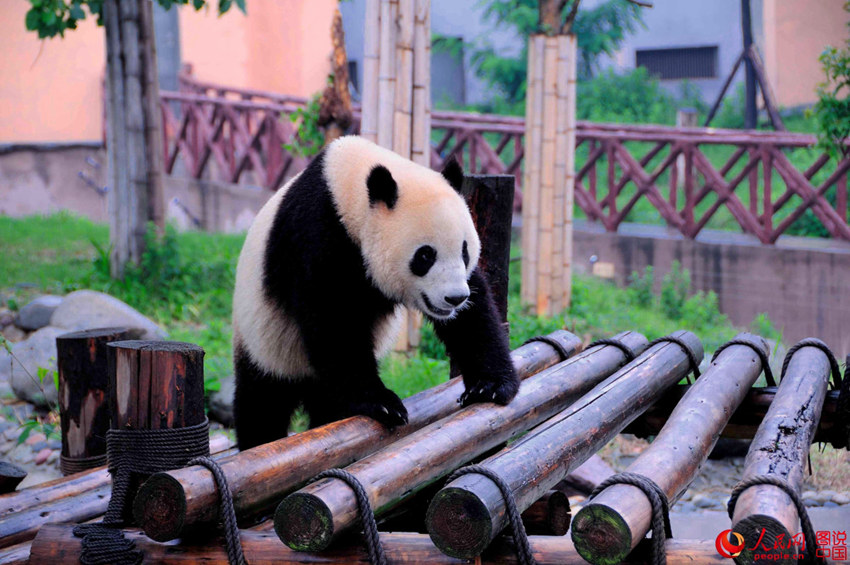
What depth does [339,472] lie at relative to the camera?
187 cm

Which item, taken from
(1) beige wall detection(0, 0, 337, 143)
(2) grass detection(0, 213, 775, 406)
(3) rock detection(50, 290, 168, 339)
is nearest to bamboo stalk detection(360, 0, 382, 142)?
(2) grass detection(0, 213, 775, 406)

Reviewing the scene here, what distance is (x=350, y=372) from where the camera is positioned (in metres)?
2.46

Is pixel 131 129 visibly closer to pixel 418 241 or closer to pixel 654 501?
pixel 418 241

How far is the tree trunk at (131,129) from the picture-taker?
6.13m

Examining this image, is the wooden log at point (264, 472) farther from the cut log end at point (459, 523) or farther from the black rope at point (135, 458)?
Result: the cut log end at point (459, 523)

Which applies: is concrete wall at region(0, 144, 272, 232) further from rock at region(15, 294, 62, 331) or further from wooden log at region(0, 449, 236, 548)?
wooden log at region(0, 449, 236, 548)

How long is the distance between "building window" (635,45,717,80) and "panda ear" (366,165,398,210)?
12575 mm

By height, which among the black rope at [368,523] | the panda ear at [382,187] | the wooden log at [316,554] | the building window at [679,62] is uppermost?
the building window at [679,62]

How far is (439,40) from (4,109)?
24.5 ft

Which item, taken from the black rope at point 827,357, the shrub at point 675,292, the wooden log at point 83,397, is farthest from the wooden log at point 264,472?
the shrub at point 675,292

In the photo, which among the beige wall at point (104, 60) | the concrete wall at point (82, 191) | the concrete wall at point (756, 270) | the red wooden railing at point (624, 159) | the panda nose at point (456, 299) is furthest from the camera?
the concrete wall at point (82, 191)

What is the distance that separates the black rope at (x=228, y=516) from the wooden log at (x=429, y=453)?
0.10m

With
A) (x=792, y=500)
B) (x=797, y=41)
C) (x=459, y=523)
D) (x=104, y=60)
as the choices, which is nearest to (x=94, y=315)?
(x=459, y=523)

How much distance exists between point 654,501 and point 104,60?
35.1ft
